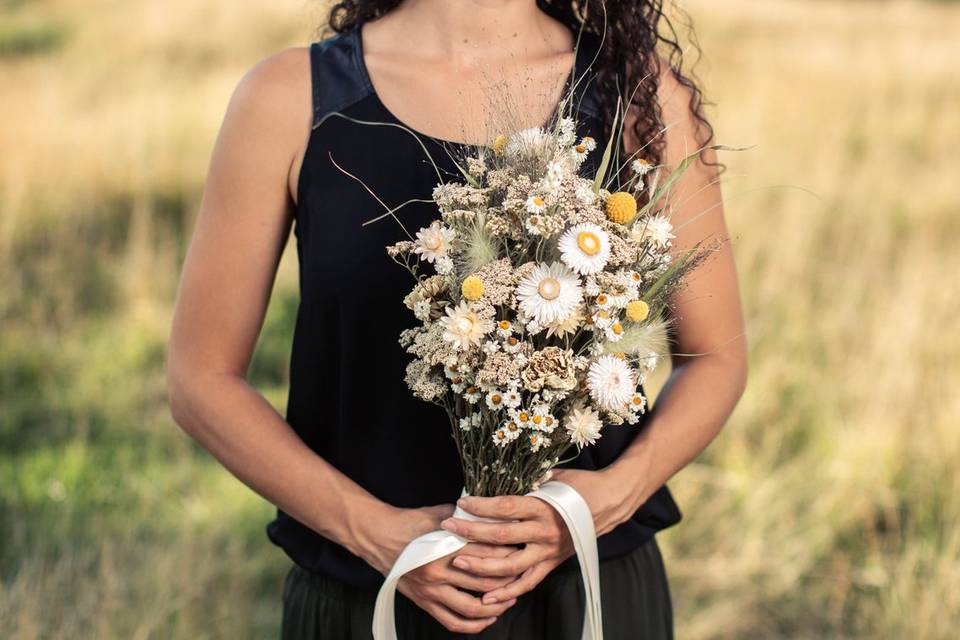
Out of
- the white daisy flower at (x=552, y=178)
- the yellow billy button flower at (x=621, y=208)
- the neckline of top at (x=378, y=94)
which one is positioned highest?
the neckline of top at (x=378, y=94)

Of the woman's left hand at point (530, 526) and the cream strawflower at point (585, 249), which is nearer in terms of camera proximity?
the cream strawflower at point (585, 249)

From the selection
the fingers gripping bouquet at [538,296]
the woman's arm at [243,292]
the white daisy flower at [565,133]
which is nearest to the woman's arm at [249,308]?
the woman's arm at [243,292]

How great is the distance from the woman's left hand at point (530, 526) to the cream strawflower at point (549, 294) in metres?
0.36

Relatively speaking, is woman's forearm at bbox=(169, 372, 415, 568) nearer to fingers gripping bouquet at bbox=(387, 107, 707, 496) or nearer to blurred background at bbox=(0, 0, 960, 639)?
fingers gripping bouquet at bbox=(387, 107, 707, 496)

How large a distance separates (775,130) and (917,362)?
355 centimetres

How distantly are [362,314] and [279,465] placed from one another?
0.31 meters

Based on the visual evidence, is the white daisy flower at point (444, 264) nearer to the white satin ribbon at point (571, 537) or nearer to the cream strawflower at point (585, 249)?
the cream strawflower at point (585, 249)

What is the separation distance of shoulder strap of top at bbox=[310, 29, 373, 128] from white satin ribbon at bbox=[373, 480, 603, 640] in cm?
79

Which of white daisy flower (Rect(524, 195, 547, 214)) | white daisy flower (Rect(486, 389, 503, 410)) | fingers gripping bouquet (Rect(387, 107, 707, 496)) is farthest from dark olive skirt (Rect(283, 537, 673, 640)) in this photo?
white daisy flower (Rect(524, 195, 547, 214))

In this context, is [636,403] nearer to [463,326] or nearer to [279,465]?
[463,326]

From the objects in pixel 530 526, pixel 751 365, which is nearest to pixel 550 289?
pixel 530 526

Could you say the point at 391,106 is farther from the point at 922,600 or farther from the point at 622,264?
the point at 922,600

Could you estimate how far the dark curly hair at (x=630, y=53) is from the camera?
2.15 meters

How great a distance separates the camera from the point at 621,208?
1.67 meters
